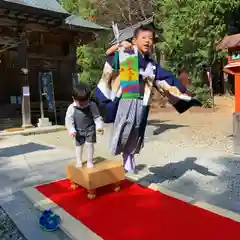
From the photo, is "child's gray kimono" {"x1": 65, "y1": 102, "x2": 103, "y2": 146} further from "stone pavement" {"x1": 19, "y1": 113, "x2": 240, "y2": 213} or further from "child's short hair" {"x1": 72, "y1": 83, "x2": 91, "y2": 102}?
"stone pavement" {"x1": 19, "y1": 113, "x2": 240, "y2": 213}

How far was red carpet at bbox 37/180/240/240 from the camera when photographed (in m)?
2.65

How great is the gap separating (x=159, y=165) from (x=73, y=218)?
2.51 metres

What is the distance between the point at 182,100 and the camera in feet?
12.2

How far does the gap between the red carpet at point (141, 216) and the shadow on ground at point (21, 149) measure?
2844mm

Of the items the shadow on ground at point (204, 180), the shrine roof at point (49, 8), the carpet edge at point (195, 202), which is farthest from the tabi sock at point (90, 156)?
the shrine roof at point (49, 8)

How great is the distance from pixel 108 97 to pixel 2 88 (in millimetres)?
8560

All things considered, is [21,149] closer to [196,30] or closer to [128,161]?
[128,161]

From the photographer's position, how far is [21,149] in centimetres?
686

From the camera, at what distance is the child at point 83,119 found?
3.62m

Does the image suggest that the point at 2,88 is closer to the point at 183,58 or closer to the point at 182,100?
the point at 182,100

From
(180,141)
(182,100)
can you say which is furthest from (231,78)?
(182,100)

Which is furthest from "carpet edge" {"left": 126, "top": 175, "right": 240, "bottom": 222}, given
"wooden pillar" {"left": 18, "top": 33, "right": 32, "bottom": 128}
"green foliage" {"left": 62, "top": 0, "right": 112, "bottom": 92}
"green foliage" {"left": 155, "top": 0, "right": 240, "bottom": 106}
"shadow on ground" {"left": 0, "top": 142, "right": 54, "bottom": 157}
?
"green foliage" {"left": 155, "top": 0, "right": 240, "bottom": 106}

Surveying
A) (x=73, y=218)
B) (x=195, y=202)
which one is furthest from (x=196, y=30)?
(x=73, y=218)

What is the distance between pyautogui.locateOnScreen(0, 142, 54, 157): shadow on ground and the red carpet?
2.84 metres
